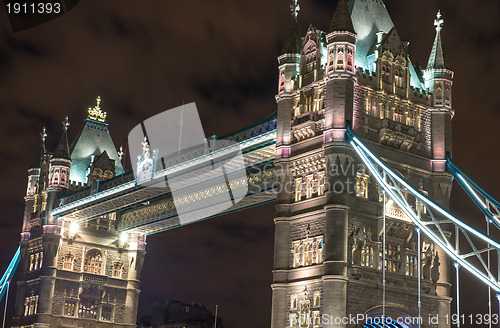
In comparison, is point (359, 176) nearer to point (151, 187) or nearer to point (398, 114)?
point (398, 114)

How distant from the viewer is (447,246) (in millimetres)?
34312

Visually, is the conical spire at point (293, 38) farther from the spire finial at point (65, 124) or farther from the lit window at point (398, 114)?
the spire finial at point (65, 124)

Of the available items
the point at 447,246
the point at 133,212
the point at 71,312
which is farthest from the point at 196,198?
the point at 447,246

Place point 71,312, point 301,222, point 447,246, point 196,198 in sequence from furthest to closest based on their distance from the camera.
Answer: point 71,312, point 196,198, point 301,222, point 447,246

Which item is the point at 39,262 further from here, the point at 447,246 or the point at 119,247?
the point at 447,246

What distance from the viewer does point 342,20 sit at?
3800cm

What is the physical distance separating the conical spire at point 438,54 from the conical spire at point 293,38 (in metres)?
6.31

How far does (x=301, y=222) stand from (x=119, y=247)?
92.6 feet

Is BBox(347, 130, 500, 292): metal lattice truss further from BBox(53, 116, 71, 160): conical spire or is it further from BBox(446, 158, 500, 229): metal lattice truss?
BBox(53, 116, 71, 160): conical spire

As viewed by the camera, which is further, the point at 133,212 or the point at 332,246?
the point at 133,212

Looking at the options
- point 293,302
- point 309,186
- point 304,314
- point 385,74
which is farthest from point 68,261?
point 385,74

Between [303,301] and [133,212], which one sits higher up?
[133,212]

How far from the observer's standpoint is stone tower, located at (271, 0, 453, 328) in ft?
117

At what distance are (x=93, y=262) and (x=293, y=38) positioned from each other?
2837 centimetres
